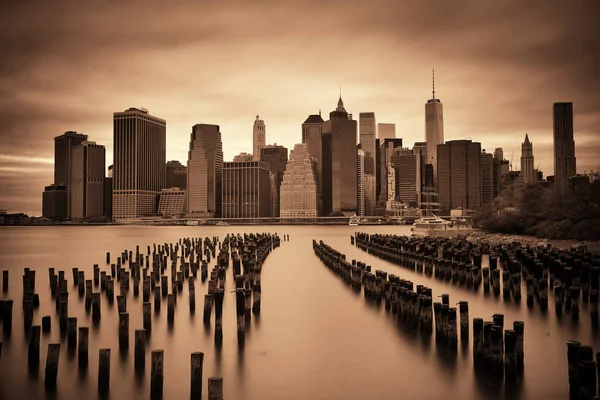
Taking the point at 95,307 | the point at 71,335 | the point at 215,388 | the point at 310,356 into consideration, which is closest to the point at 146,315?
the point at 71,335

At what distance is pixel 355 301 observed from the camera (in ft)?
83.3

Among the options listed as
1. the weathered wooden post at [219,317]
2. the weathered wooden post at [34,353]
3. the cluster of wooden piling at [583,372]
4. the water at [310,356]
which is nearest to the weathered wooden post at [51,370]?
the water at [310,356]

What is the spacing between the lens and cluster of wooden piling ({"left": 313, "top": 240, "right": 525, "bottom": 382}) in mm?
13242

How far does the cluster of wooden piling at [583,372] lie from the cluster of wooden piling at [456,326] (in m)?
1.41

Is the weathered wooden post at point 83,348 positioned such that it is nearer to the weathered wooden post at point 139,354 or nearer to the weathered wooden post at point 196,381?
the weathered wooden post at point 139,354

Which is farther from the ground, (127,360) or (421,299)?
(421,299)

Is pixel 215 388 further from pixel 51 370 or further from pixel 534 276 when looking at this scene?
pixel 534 276

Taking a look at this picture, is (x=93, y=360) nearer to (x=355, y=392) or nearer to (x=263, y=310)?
(x=355, y=392)

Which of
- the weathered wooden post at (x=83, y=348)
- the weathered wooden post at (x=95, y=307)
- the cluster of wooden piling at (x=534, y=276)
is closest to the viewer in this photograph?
the weathered wooden post at (x=83, y=348)


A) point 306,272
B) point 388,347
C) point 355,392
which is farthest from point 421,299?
point 306,272

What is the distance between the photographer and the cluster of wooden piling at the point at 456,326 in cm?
1324

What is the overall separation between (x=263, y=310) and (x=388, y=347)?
821 cm

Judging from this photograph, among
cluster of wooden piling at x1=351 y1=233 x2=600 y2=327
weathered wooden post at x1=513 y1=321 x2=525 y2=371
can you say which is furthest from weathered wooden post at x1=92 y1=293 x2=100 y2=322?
cluster of wooden piling at x1=351 y1=233 x2=600 y2=327

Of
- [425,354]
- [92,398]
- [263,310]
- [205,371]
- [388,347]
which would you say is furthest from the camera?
[263,310]
